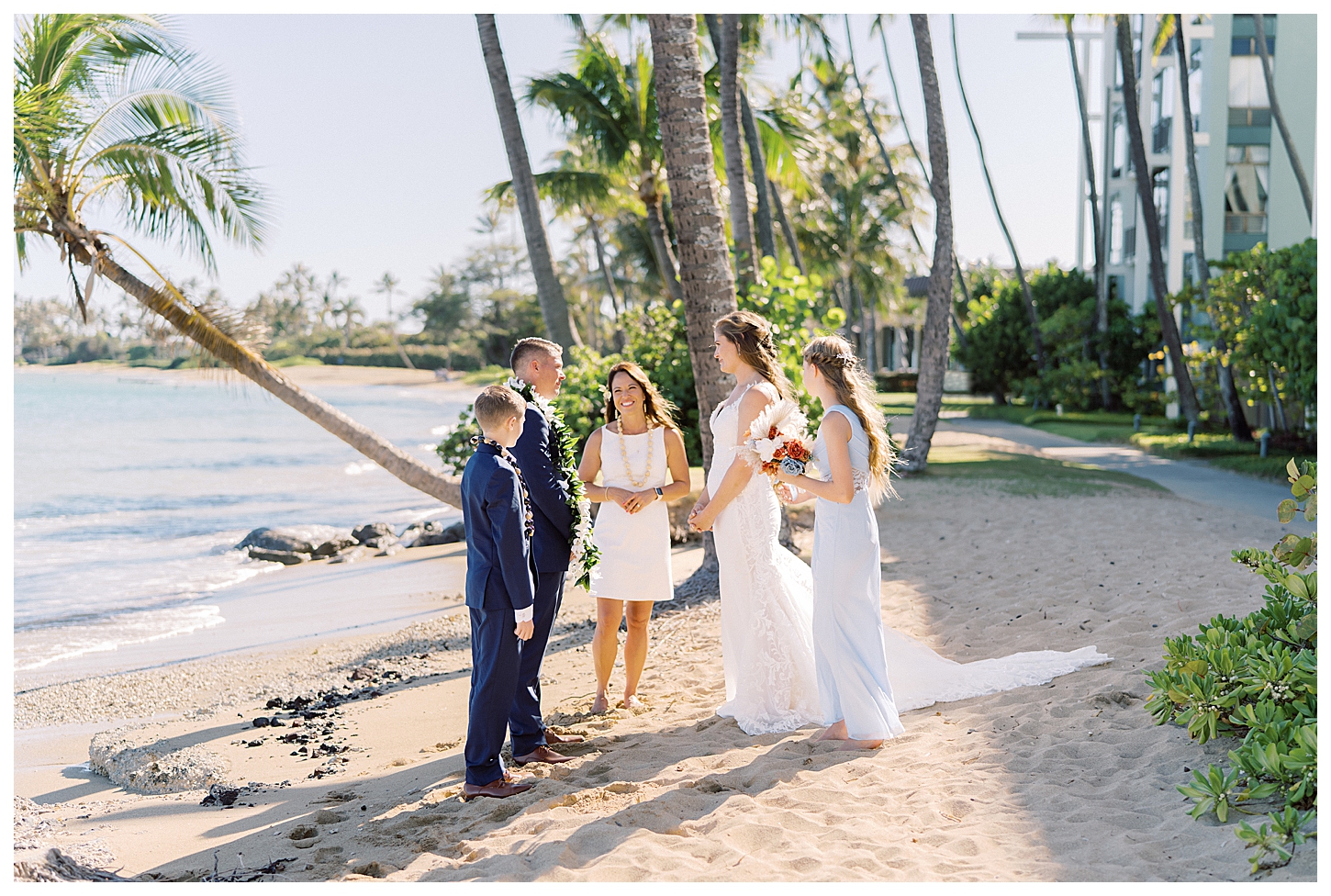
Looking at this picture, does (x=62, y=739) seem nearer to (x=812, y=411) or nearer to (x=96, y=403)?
(x=812, y=411)

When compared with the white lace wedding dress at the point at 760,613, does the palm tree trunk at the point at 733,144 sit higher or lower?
higher

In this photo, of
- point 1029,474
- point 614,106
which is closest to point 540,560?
point 1029,474

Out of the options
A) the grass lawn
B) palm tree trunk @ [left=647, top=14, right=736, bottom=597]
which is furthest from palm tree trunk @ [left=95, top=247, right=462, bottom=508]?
the grass lawn

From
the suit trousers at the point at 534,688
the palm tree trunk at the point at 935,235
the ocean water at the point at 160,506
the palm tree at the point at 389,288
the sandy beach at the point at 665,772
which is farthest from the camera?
the palm tree at the point at 389,288

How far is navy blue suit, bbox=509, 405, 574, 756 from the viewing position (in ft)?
14.6

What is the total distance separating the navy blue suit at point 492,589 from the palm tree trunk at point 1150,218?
18.8 meters

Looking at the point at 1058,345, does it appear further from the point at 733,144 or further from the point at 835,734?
the point at 835,734

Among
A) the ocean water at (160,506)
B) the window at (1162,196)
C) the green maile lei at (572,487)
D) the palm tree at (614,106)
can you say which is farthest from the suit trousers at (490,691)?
the window at (1162,196)

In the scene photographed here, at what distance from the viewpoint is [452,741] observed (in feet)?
16.7

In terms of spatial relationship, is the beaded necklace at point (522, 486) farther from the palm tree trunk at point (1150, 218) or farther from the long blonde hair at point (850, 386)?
the palm tree trunk at point (1150, 218)

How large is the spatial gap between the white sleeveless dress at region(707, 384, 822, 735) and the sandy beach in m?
0.23

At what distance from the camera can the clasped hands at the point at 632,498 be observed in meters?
4.90

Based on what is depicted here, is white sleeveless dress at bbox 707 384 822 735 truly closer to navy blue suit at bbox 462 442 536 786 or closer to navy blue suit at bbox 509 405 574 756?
navy blue suit at bbox 509 405 574 756

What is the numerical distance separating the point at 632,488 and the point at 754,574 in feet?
2.47
